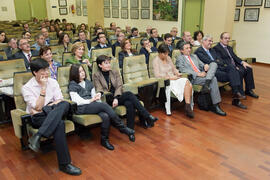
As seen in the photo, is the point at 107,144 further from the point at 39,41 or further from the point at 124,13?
the point at 124,13

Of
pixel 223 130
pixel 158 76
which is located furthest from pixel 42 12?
pixel 223 130

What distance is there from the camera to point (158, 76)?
4.37m

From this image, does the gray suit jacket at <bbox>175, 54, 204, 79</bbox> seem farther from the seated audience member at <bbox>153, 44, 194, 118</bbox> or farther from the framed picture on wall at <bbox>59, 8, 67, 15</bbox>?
the framed picture on wall at <bbox>59, 8, 67, 15</bbox>

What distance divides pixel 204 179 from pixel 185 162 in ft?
1.14

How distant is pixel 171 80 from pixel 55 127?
7.43 feet

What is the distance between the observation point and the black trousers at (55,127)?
8.64ft

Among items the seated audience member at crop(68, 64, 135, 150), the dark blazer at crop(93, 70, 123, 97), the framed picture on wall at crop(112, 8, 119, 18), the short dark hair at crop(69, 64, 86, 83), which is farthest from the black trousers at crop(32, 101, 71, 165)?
the framed picture on wall at crop(112, 8, 119, 18)

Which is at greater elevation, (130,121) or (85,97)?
(85,97)

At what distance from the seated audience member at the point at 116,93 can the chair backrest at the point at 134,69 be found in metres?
0.42

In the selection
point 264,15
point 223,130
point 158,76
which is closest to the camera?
point 223,130

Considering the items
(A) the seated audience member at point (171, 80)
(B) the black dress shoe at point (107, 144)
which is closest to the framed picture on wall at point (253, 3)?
(A) the seated audience member at point (171, 80)

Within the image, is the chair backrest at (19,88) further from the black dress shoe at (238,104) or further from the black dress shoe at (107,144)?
the black dress shoe at (238,104)

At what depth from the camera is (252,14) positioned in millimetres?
8227

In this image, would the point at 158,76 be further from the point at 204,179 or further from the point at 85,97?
the point at 204,179
